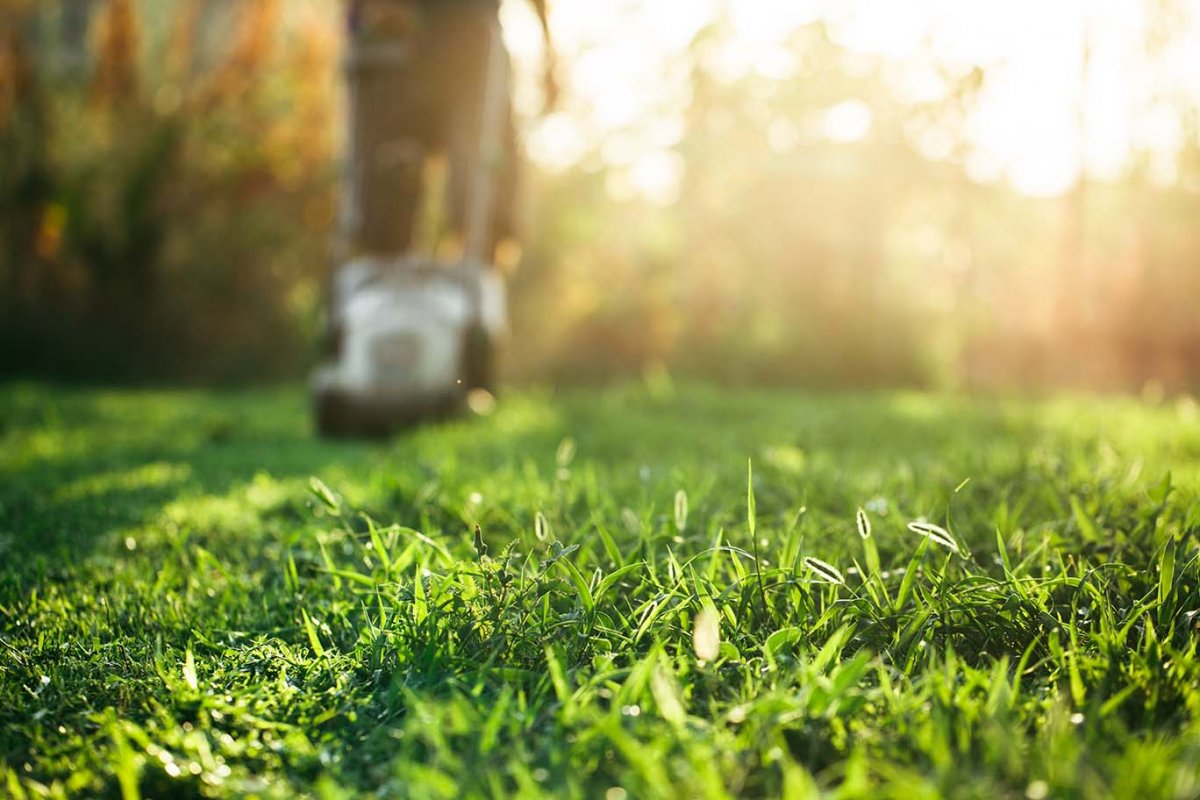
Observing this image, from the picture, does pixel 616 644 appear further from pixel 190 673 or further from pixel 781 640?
pixel 190 673

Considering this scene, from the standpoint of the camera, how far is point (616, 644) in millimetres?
1250

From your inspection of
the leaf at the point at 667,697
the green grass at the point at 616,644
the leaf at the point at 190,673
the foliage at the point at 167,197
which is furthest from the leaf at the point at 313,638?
the foliage at the point at 167,197

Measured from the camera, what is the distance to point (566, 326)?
27.1ft

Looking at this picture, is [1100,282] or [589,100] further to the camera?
[1100,282]

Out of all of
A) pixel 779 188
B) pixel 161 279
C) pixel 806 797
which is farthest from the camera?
pixel 779 188

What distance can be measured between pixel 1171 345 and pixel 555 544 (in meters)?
12.4

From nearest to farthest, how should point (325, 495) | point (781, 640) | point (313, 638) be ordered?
1. point (781, 640)
2. point (313, 638)
3. point (325, 495)

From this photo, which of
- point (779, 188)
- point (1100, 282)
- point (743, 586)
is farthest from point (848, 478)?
point (1100, 282)

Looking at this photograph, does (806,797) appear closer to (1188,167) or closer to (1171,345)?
(1171,345)

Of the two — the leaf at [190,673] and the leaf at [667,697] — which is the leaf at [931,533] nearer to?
the leaf at [667,697]

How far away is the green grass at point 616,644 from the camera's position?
97 cm

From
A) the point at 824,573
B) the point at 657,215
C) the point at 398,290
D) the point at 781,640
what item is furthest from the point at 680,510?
the point at 657,215

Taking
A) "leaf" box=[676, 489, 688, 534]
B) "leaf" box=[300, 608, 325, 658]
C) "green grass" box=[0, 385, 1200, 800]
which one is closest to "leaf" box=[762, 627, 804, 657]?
"green grass" box=[0, 385, 1200, 800]

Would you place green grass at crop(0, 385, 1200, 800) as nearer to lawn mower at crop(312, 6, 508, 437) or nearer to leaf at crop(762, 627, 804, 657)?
leaf at crop(762, 627, 804, 657)
